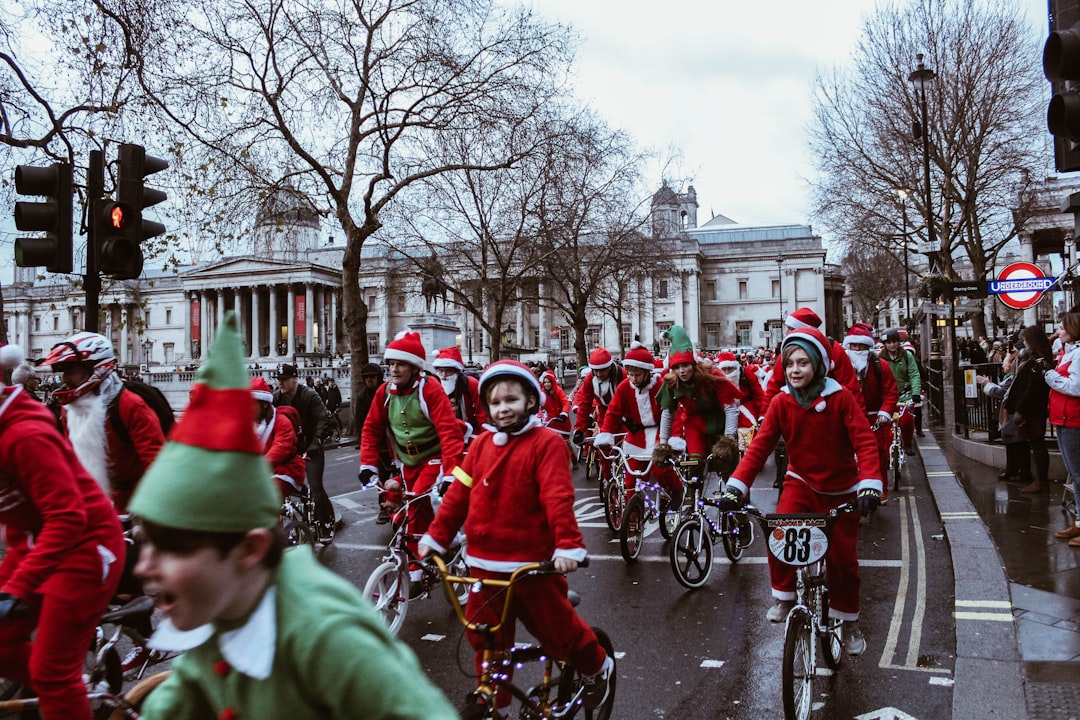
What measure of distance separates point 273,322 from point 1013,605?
3535 inches

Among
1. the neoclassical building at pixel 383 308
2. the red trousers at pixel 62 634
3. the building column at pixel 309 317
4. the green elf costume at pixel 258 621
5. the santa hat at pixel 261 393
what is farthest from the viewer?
the neoclassical building at pixel 383 308

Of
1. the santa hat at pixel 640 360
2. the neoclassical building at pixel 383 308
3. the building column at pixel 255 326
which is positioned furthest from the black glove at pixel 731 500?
the building column at pixel 255 326

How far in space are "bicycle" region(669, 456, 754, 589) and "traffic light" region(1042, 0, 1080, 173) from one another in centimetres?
353

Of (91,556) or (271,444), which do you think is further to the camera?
(271,444)

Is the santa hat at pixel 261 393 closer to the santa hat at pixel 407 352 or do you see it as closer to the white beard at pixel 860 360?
the santa hat at pixel 407 352

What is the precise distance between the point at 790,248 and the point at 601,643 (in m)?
98.0

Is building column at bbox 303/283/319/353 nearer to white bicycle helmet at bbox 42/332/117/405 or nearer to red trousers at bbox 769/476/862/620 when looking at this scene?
white bicycle helmet at bbox 42/332/117/405

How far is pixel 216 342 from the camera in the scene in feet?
4.88

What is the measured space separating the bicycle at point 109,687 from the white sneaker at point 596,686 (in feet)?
5.41

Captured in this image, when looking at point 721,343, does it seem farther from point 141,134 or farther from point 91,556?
point 91,556

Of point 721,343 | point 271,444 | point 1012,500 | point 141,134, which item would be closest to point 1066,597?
point 1012,500

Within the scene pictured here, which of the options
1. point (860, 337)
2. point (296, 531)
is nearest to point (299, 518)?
point (296, 531)

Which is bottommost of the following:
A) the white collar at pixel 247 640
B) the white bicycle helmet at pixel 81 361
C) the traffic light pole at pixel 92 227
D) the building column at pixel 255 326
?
the white collar at pixel 247 640

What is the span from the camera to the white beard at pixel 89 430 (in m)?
4.08
